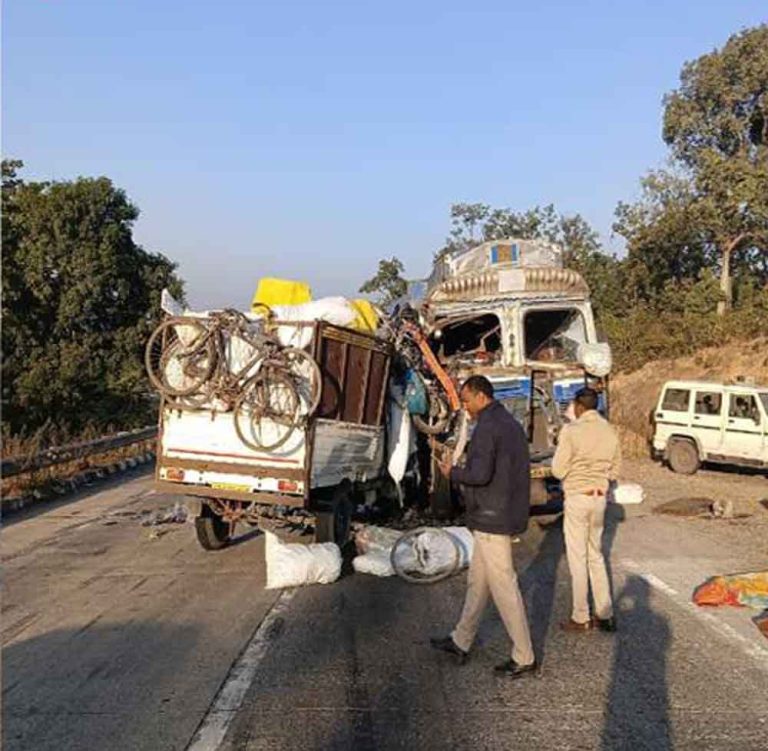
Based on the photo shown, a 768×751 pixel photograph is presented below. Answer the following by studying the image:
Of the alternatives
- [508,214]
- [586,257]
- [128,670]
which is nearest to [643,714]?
[128,670]

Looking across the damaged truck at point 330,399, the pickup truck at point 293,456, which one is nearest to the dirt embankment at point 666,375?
the damaged truck at point 330,399

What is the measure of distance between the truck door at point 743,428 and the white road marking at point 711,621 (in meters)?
10.8

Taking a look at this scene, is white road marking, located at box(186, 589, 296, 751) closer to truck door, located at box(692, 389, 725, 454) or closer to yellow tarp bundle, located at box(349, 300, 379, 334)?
yellow tarp bundle, located at box(349, 300, 379, 334)

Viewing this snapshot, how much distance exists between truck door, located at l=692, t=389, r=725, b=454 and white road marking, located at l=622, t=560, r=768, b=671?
11226 millimetres

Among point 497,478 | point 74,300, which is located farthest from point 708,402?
point 74,300

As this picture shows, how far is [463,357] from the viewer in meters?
13.3

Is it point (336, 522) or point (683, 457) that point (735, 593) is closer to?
point (336, 522)

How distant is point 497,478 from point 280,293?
437 centimetres

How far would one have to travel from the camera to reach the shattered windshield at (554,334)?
13133 mm

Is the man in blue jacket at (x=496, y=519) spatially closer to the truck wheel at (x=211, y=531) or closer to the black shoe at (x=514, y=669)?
the black shoe at (x=514, y=669)

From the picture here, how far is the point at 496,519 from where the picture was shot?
5969 millimetres

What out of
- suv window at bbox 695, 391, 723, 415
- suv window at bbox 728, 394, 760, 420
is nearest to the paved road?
suv window at bbox 728, 394, 760, 420

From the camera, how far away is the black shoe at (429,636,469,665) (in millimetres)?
6098

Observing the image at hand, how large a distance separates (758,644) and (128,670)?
443 centimetres
